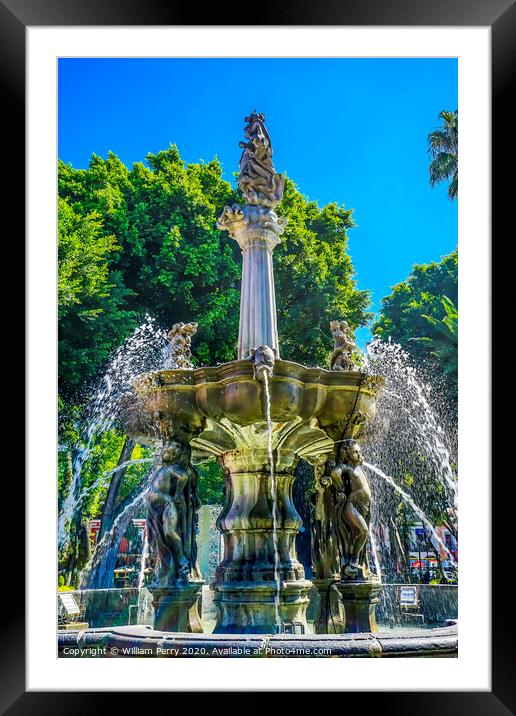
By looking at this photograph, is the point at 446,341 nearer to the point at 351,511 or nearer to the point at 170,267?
the point at 170,267

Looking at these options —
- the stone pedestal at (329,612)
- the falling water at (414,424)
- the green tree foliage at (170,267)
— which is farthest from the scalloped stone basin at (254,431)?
the green tree foliage at (170,267)

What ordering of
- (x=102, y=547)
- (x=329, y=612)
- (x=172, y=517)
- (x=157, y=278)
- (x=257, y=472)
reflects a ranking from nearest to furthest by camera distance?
(x=172, y=517) < (x=257, y=472) < (x=329, y=612) < (x=102, y=547) < (x=157, y=278)

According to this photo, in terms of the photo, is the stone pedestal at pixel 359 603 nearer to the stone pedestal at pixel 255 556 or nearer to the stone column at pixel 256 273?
the stone pedestal at pixel 255 556

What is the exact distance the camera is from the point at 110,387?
1731 centimetres

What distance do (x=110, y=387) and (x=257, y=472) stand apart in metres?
8.69

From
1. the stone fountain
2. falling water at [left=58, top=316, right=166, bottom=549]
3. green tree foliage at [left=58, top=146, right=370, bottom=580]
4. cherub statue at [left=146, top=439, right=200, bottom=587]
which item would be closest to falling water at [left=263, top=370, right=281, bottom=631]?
the stone fountain

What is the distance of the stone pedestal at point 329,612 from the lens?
891 centimetres

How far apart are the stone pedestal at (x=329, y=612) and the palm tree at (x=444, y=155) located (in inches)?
545

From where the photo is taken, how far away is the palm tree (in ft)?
68.0

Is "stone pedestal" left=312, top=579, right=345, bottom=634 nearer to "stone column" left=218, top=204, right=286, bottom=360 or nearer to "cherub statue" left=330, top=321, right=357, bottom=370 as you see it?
"cherub statue" left=330, top=321, right=357, bottom=370

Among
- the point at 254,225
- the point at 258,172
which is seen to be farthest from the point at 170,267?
the point at 254,225

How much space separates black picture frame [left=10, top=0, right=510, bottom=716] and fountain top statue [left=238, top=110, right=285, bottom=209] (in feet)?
15.9
